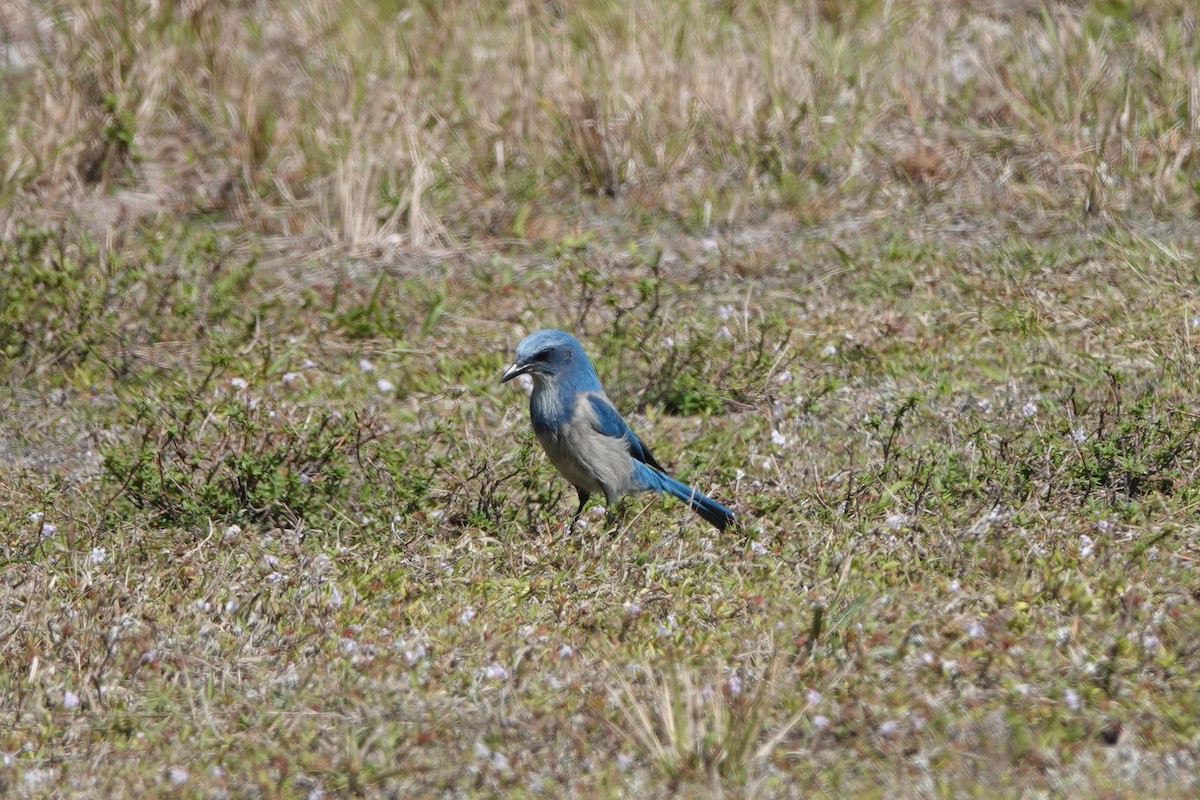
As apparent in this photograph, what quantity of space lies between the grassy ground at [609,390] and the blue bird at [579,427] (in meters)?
0.18

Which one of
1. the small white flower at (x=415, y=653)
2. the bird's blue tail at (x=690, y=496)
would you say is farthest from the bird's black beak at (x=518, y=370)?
the small white flower at (x=415, y=653)

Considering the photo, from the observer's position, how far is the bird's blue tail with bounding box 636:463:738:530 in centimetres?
543

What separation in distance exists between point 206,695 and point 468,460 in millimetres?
1927

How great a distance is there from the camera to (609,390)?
6.72m

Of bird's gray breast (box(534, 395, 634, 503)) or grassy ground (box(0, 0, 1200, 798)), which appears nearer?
grassy ground (box(0, 0, 1200, 798))

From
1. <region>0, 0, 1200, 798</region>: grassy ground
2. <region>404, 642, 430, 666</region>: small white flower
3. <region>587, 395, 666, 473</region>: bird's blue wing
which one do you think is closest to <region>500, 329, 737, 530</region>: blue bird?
<region>587, 395, 666, 473</region>: bird's blue wing

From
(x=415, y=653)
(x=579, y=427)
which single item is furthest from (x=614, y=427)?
(x=415, y=653)

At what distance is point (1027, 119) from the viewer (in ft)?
27.0

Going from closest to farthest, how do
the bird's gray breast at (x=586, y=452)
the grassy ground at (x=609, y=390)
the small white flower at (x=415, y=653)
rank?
the grassy ground at (x=609, y=390) < the small white flower at (x=415, y=653) < the bird's gray breast at (x=586, y=452)

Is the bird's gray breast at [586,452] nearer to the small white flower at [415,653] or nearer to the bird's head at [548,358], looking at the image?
the bird's head at [548,358]

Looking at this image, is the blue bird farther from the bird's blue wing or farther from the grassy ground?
the grassy ground

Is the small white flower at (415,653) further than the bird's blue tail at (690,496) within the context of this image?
No

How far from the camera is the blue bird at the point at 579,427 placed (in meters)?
5.62

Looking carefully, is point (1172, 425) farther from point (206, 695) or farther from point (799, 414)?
point (206, 695)
